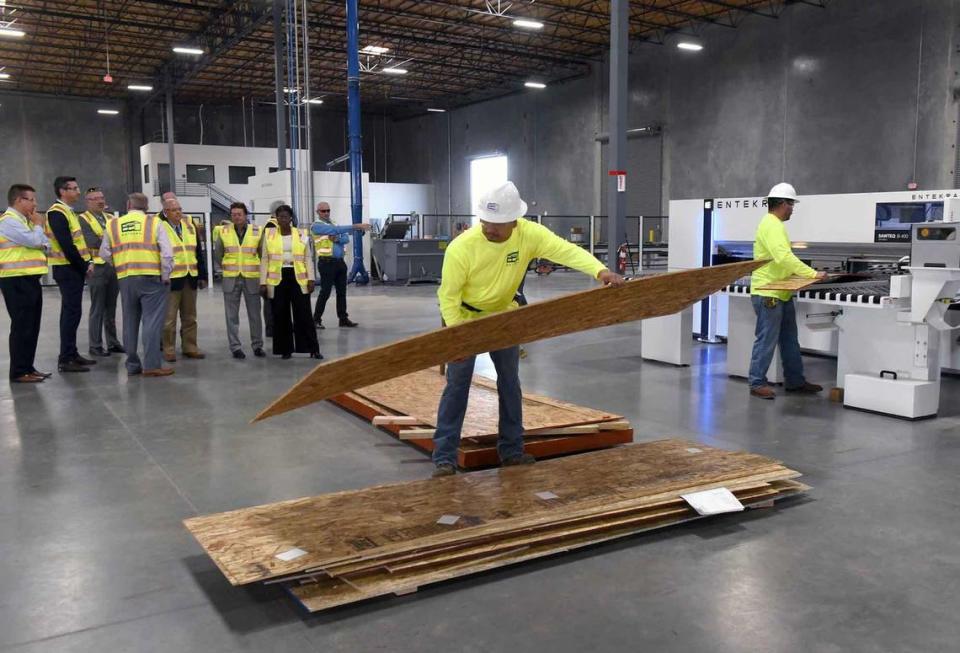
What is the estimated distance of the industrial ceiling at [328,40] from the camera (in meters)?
20.2

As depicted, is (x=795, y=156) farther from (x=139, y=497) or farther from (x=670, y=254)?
(x=139, y=497)

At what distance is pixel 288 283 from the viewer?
8.46 metres

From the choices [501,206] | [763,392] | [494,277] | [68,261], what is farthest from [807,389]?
[68,261]

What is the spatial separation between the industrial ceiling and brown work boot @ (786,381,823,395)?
1486 centimetres

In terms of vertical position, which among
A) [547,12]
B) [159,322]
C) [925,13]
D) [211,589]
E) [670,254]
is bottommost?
[211,589]

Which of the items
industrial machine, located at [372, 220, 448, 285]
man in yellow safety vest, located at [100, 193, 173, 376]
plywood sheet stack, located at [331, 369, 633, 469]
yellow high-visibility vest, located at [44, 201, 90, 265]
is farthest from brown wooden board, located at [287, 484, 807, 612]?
industrial machine, located at [372, 220, 448, 285]

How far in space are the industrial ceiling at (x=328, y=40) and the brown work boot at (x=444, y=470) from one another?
55.4 feet

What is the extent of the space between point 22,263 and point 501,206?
17.1ft

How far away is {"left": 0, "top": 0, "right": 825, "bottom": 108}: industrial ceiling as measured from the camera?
20172 millimetres

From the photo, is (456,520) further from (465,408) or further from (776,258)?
(776,258)

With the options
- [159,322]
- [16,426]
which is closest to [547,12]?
[159,322]

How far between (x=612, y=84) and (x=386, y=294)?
28.3ft

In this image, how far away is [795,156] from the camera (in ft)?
64.7

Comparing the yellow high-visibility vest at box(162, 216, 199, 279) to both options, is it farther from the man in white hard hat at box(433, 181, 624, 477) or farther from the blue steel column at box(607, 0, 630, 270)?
the man in white hard hat at box(433, 181, 624, 477)
